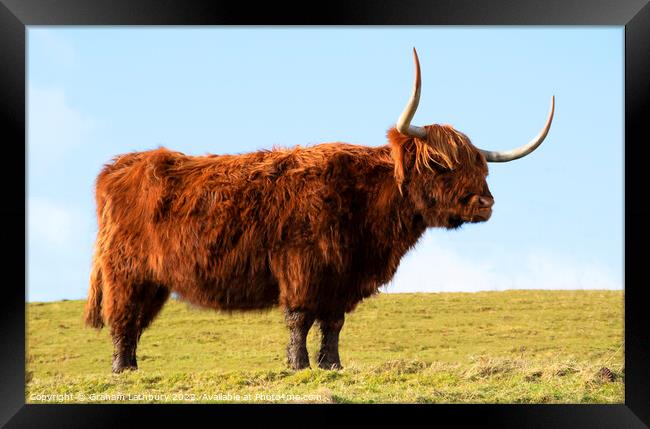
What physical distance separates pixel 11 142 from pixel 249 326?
5109 millimetres

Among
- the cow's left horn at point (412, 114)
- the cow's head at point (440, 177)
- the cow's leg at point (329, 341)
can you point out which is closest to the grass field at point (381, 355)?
the cow's leg at point (329, 341)

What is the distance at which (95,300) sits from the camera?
9391 millimetres

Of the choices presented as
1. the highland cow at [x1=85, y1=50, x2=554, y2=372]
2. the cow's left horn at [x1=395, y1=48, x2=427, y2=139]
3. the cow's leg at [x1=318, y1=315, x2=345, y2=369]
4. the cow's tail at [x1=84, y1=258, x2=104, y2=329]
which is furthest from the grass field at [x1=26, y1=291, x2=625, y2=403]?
the cow's left horn at [x1=395, y1=48, x2=427, y2=139]

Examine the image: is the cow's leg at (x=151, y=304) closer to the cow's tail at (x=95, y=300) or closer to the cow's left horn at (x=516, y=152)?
the cow's tail at (x=95, y=300)

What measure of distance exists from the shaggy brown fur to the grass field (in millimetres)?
438

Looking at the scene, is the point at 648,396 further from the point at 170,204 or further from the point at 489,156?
the point at 170,204

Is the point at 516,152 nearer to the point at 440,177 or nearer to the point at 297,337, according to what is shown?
the point at 440,177

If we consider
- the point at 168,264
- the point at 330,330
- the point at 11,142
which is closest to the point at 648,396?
the point at 330,330

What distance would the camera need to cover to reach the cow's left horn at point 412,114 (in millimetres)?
7527

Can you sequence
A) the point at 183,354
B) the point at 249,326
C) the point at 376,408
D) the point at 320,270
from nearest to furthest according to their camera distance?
1. the point at 376,408
2. the point at 320,270
3. the point at 183,354
4. the point at 249,326

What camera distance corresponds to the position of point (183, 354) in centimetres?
1076

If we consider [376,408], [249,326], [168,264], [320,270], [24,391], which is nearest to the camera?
[376,408]

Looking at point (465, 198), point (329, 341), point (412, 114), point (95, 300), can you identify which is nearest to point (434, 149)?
point (412, 114)

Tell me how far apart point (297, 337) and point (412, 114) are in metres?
2.37
